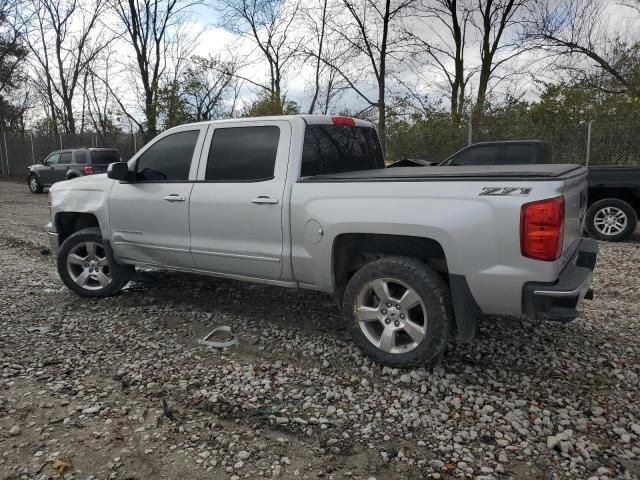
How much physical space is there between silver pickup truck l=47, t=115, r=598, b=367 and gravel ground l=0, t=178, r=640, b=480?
0.44 metres

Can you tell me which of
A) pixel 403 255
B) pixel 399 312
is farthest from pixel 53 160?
pixel 399 312

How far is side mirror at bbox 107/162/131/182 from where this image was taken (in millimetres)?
4852

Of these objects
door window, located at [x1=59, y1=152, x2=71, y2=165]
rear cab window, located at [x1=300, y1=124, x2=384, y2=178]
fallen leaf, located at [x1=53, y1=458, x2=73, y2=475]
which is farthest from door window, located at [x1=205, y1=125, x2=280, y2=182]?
door window, located at [x1=59, y1=152, x2=71, y2=165]

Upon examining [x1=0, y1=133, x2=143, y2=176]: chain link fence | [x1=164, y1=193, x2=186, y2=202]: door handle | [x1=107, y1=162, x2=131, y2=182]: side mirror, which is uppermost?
[x1=0, y1=133, x2=143, y2=176]: chain link fence

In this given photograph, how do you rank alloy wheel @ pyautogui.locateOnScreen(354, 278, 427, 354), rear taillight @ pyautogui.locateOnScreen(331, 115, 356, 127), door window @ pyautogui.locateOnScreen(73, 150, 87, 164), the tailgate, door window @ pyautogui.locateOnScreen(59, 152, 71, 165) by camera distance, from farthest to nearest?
door window @ pyautogui.locateOnScreen(59, 152, 71, 165) → door window @ pyautogui.locateOnScreen(73, 150, 87, 164) → rear taillight @ pyautogui.locateOnScreen(331, 115, 356, 127) → alloy wheel @ pyautogui.locateOnScreen(354, 278, 427, 354) → the tailgate

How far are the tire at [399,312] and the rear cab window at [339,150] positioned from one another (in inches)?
41.9

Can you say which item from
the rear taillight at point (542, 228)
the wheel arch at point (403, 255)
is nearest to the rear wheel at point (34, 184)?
the wheel arch at point (403, 255)

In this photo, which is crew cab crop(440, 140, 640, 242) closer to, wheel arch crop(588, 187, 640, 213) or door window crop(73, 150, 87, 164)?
wheel arch crop(588, 187, 640, 213)

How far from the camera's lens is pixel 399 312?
11.9 feet

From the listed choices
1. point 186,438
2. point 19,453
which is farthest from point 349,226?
point 19,453

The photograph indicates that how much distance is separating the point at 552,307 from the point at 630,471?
95cm

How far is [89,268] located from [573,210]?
4.64m

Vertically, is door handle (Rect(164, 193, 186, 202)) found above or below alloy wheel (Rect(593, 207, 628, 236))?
above

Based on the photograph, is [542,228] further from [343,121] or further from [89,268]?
[89,268]
